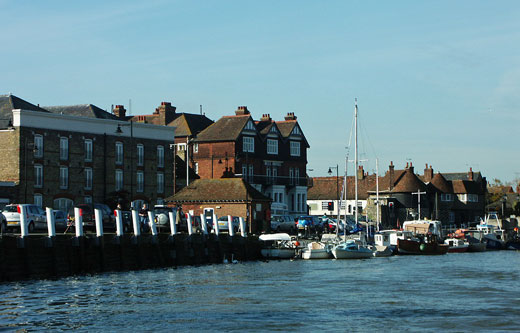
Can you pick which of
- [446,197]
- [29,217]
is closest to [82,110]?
[29,217]

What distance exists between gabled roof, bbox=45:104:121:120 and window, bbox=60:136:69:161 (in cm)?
491

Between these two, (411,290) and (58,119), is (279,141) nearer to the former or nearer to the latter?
(58,119)

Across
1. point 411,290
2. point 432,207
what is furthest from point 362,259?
point 432,207

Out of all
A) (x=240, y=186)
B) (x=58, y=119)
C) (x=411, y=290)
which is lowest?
(x=411, y=290)

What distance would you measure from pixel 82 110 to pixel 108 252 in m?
38.2

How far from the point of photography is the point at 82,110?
279 ft

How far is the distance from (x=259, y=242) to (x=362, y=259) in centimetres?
819

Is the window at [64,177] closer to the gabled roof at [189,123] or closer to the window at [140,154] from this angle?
the window at [140,154]

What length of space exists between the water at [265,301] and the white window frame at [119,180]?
3100 centimetres

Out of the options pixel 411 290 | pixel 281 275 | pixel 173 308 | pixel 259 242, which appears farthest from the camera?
pixel 259 242

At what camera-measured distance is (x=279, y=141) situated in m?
110

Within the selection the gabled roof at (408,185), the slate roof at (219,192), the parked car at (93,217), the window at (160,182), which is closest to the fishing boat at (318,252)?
the slate roof at (219,192)

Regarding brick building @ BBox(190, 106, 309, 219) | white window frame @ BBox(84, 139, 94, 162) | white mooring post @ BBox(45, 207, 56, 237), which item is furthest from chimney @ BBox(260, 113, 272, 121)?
white mooring post @ BBox(45, 207, 56, 237)

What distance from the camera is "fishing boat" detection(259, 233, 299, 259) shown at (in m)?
66.7
